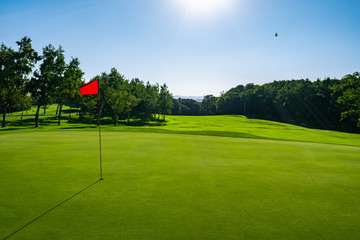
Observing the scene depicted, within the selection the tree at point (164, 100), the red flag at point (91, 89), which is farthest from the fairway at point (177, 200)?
the tree at point (164, 100)

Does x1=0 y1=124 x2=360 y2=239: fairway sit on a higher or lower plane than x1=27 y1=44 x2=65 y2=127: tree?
lower

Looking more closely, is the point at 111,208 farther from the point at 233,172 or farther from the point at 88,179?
the point at 233,172

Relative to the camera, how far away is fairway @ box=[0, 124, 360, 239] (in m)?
4.73

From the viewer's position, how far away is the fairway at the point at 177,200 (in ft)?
15.5

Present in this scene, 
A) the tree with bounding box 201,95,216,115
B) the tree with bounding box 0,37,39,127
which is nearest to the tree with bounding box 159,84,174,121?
the tree with bounding box 0,37,39,127

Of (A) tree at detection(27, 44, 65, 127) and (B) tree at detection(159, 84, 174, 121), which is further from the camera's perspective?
(B) tree at detection(159, 84, 174, 121)

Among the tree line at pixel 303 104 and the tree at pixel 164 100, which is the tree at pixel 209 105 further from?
the tree at pixel 164 100

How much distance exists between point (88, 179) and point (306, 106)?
91.7 m

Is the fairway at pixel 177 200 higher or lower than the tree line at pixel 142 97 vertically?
lower

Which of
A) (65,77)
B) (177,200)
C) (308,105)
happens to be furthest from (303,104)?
(177,200)

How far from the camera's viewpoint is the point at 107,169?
9.80m

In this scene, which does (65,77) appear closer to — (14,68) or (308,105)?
(14,68)

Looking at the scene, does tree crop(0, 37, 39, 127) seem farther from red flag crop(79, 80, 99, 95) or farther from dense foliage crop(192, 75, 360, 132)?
dense foliage crop(192, 75, 360, 132)

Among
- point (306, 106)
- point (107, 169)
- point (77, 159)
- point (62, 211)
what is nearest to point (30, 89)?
point (77, 159)
